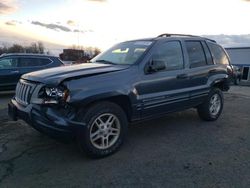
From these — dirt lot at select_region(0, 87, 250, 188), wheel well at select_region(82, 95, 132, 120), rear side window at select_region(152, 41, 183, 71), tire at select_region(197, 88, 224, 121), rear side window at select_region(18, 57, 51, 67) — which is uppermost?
rear side window at select_region(152, 41, 183, 71)

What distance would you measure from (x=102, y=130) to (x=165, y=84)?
1504 millimetres

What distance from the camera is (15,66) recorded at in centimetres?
1135

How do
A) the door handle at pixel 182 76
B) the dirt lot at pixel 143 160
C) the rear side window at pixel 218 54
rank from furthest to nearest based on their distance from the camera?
the rear side window at pixel 218 54
the door handle at pixel 182 76
the dirt lot at pixel 143 160

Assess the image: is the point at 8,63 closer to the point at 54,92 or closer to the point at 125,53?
the point at 125,53

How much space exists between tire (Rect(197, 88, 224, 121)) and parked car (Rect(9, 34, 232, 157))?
141 mm

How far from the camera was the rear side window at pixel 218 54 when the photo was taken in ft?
22.2

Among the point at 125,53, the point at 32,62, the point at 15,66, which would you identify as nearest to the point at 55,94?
the point at 125,53

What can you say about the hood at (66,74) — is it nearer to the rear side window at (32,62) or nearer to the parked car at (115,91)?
the parked car at (115,91)

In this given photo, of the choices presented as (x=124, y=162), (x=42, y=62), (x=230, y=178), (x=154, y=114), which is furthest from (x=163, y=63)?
(x=42, y=62)

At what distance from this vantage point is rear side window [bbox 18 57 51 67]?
1148 cm

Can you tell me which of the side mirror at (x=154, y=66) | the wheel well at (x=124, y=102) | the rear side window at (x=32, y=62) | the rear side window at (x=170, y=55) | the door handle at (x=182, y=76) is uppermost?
the rear side window at (x=170, y=55)

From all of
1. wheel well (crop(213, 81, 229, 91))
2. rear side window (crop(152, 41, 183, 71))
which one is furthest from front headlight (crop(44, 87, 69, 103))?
wheel well (crop(213, 81, 229, 91))

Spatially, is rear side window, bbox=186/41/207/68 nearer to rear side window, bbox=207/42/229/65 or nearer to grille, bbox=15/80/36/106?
rear side window, bbox=207/42/229/65

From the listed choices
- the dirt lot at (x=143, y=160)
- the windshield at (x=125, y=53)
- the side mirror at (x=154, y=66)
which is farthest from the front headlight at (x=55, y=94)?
the side mirror at (x=154, y=66)
